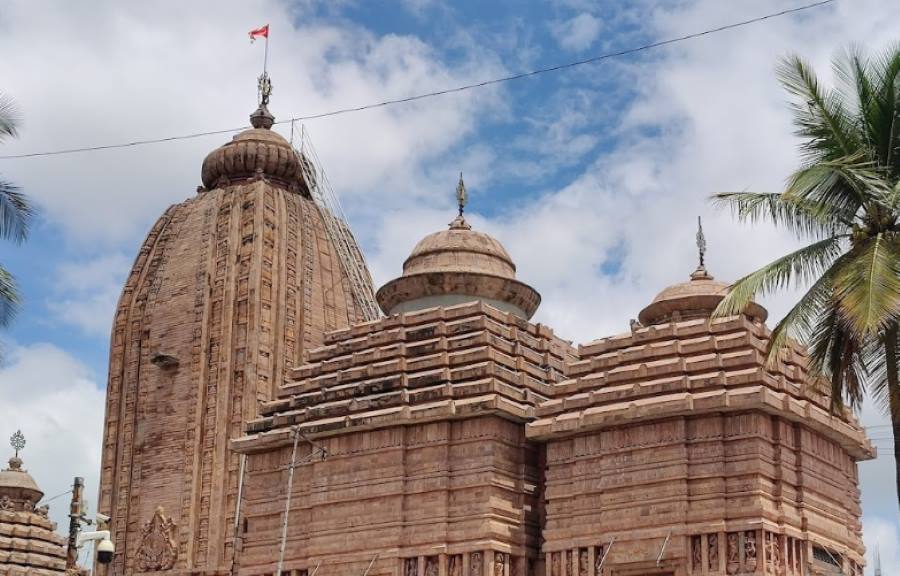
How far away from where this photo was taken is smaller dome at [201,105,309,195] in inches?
2157

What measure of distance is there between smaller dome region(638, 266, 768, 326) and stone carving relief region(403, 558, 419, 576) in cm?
900

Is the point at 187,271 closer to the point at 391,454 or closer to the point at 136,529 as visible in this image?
the point at 136,529

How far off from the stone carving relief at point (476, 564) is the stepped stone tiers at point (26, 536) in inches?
785

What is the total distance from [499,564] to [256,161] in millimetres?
26439

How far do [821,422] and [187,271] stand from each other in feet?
88.9

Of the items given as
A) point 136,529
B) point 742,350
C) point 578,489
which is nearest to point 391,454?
point 578,489

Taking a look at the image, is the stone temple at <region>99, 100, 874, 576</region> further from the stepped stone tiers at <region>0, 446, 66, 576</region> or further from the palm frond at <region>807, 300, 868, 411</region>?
the stepped stone tiers at <region>0, 446, 66, 576</region>

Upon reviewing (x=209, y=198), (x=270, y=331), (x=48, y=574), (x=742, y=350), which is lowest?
(x=48, y=574)

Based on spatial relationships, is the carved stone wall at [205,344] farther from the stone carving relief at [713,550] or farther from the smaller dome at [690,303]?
the stone carving relief at [713,550]

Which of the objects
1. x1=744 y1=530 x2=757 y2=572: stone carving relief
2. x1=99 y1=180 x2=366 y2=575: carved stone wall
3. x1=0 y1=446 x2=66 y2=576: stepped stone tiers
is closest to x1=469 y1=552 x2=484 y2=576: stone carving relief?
x1=744 y1=530 x2=757 y2=572: stone carving relief

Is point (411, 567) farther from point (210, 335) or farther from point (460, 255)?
point (210, 335)

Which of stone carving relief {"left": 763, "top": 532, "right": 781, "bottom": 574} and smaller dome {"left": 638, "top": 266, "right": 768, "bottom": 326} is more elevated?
smaller dome {"left": 638, "top": 266, "right": 768, "bottom": 326}

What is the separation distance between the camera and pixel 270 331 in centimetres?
4975

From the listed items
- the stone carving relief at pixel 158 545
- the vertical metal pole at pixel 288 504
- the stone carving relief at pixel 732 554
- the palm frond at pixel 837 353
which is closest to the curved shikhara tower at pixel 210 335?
the stone carving relief at pixel 158 545
